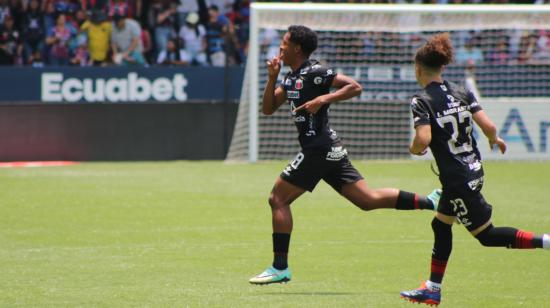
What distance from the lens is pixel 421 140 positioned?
7395mm

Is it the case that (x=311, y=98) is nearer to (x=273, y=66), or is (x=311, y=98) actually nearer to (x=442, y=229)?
(x=273, y=66)

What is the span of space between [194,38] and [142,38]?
119cm

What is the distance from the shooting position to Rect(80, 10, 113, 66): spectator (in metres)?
22.2

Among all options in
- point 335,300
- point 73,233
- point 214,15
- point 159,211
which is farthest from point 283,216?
point 214,15

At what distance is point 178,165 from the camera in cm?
1977

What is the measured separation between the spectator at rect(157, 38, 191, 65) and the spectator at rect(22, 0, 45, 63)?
2.64 meters

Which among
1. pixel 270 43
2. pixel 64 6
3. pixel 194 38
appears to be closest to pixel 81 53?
pixel 64 6

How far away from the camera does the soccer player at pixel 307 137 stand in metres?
8.67

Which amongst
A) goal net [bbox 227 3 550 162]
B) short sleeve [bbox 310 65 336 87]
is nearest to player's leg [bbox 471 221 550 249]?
short sleeve [bbox 310 65 336 87]

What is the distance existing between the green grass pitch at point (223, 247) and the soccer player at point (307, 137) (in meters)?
0.68

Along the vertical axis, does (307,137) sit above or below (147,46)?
above

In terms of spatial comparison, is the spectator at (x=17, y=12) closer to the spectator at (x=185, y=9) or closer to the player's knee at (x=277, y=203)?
the spectator at (x=185, y=9)

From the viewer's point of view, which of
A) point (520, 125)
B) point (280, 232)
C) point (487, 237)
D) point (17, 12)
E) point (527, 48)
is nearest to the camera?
point (487, 237)

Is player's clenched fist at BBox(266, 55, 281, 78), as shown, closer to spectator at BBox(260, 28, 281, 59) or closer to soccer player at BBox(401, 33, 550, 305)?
soccer player at BBox(401, 33, 550, 305)
